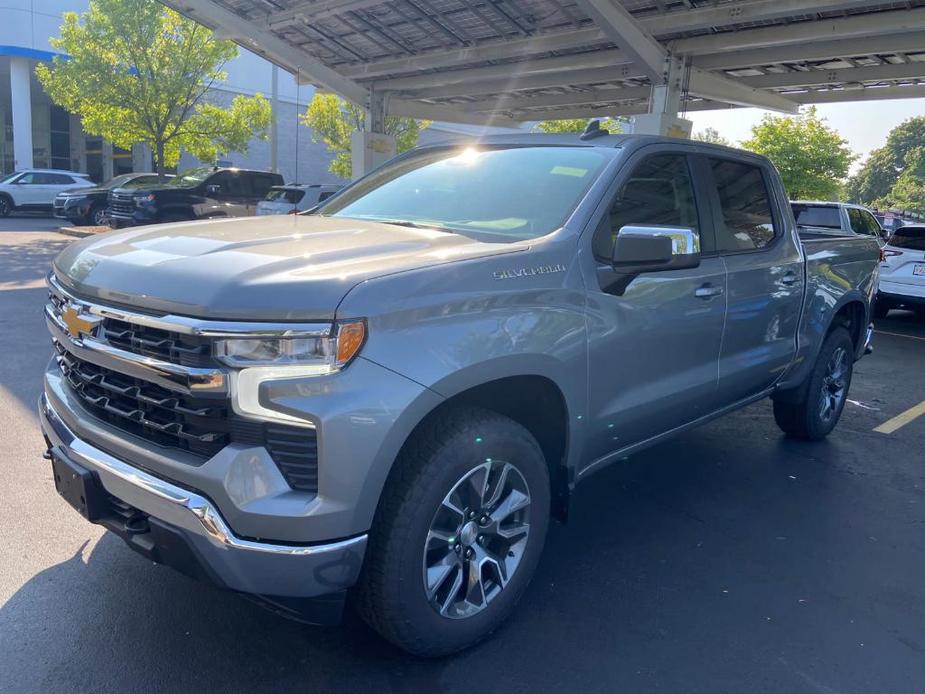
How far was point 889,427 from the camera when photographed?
619 centimetres

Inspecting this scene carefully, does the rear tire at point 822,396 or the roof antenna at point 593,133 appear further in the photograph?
the rear tire at point 822,396

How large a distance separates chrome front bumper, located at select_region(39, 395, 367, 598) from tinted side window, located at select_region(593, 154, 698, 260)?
1.70 m

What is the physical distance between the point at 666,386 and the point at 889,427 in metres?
3.61

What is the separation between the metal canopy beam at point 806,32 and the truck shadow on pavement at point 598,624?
32.6ft

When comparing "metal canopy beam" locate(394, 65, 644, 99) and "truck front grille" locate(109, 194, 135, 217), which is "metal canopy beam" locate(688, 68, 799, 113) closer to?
"metal canopy beam" locate(394, 65, 644, 99)

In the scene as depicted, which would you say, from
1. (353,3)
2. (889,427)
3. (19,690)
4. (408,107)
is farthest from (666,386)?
(408,107)

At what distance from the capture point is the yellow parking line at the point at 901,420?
612 centimetres

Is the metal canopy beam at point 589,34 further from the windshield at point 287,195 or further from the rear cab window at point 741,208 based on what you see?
the rear cab window at point 741,208

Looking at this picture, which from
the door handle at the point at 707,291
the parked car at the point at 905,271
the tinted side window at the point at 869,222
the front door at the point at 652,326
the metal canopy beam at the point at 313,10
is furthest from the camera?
the metal canopy beam at the point at 313,10

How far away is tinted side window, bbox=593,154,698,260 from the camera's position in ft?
11.1

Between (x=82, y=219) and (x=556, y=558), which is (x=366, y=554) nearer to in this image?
(x=556, y=558)

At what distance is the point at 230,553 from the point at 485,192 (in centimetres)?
212

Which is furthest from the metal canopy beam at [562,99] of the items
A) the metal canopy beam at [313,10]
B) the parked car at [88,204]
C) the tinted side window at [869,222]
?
the parked car at [88,204]

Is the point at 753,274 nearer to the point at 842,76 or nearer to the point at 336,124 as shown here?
the point at 842,76
